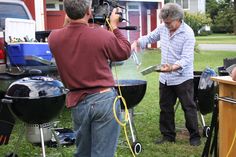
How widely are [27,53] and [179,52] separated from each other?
2.16 meters

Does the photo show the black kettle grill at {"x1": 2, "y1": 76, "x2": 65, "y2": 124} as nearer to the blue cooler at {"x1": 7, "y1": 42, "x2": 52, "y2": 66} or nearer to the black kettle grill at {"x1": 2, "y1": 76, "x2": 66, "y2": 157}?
the black kettle grill at {"x1": 2, "y1": 76, "x2": 66, "y2": 157}

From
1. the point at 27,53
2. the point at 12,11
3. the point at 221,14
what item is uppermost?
the point at 221,14

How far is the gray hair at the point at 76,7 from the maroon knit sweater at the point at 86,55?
3.2 inches

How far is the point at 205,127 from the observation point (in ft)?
21.9

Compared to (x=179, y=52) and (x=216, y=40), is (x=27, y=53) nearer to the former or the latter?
(x=179, y=52)

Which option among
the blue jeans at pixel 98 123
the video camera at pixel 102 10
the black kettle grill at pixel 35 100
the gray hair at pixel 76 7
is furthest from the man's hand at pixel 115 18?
the black kettle grill at pixel 35 100

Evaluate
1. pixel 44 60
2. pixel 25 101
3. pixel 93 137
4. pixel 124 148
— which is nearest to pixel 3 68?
pixel 44 60

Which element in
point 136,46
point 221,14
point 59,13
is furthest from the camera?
point 221,14

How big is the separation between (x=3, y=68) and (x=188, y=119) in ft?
8.98

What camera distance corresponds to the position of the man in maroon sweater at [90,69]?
11.7 feet

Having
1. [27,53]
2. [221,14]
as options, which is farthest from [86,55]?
[221,14]

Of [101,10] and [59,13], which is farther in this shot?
[59,13]

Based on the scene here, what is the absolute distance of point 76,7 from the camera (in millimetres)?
3541

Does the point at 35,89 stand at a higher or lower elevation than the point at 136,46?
lower
